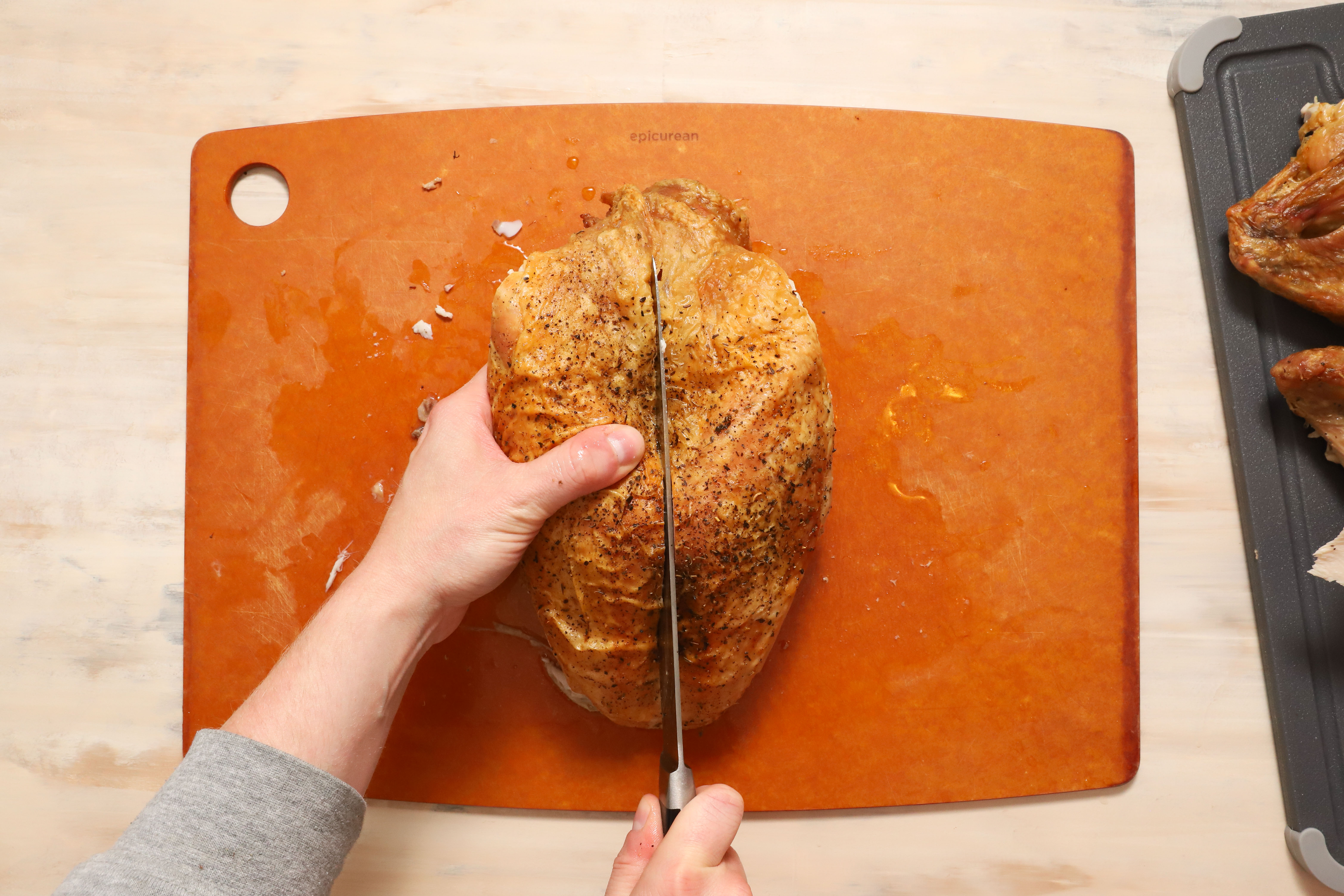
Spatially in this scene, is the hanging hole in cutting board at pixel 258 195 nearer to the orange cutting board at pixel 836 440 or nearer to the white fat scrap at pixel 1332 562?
the orange cutting board at pixel 836 440

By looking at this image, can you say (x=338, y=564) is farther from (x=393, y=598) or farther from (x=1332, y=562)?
(x=1332, y=562)

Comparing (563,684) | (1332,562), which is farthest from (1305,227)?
(563,684)

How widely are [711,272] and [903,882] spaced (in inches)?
67.4

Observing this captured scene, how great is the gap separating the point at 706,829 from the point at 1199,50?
2.44 meters

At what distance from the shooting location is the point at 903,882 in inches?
85.5

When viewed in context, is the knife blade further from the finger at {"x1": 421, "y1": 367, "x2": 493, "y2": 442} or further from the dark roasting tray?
the dark roasting tray

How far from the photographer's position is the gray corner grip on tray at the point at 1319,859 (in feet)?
6.95

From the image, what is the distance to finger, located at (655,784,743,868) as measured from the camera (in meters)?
1.55

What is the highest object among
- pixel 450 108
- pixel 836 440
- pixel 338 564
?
pixel 450 108

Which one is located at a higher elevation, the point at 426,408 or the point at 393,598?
the point at 426,408

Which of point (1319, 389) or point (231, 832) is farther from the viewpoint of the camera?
point (1319, 389)

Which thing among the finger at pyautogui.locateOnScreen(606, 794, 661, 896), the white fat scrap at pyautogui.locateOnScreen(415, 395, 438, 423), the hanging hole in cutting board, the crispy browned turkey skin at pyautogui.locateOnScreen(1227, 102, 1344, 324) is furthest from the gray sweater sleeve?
the crispy browned turkey skin at pyautogui.locateOnScreen(1227, 102, 1344, 324)

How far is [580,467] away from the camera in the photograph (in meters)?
1.65

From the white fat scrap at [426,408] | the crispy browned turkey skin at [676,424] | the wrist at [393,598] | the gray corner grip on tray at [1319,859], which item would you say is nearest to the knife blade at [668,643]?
the crispy browned turkey skin at [676,424]
